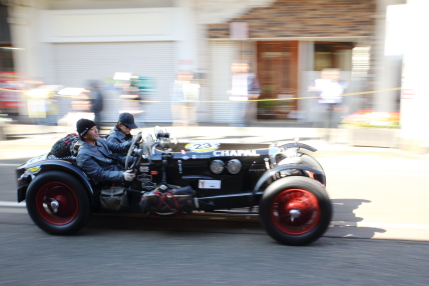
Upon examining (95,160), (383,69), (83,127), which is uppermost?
(383,69)

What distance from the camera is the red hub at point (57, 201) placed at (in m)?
4.81

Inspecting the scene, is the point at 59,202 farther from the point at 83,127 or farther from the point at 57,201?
the point at 83,127

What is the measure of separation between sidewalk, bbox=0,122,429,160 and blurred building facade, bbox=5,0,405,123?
136cm

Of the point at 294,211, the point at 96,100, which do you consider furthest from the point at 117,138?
the point at 96,100

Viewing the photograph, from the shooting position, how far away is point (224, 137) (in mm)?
10773

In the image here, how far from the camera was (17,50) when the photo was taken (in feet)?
45.0

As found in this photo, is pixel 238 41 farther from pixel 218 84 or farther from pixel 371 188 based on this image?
pixel 371 188

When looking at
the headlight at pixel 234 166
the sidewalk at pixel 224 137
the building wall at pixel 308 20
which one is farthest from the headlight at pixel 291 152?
the building wall at pixel 308 20

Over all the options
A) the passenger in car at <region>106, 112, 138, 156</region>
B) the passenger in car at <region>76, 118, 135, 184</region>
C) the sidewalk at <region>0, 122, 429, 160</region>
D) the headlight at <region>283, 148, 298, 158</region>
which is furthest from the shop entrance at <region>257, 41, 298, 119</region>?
the passenger in car at <region>76, 118, 135, 184</region>

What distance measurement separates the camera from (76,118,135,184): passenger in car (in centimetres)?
472

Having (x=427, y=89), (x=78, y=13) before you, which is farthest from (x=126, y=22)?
(x=427, y=89)

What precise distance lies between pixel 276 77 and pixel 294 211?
9.18 m

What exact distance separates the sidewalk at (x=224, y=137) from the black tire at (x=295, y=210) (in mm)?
4662

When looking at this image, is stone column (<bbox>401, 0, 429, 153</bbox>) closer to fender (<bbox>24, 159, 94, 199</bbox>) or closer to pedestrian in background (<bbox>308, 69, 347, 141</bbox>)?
pedestrian in background (<bbox>308, 69, 347, 141</bbox>)
